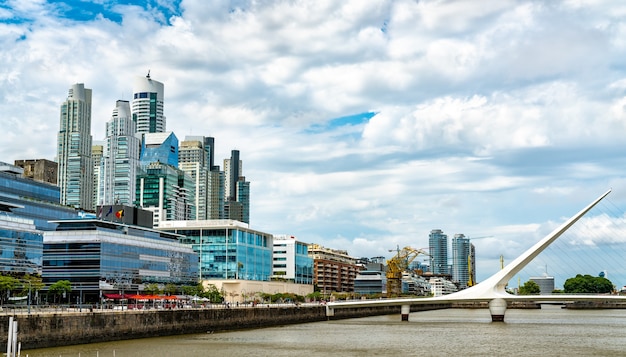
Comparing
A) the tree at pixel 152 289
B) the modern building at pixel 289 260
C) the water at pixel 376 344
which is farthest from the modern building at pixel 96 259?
the modern building at pixel 289 260

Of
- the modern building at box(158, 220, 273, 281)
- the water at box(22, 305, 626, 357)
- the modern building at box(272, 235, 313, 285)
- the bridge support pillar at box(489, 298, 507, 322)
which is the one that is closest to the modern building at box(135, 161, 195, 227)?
the modern building at box(272, 235, 313, 285)

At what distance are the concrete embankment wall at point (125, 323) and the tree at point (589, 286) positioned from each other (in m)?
103

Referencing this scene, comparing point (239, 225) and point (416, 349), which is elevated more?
point (239, 225)

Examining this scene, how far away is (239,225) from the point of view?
114562 millimetres

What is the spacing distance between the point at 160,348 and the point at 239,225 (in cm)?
7167

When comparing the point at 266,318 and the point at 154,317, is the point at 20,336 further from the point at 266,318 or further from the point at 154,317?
the point at 266,318

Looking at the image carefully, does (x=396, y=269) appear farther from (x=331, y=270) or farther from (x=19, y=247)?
(x=19, y=247)

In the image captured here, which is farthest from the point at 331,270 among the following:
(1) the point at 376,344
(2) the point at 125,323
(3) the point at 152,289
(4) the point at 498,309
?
(2) the point at 125,323

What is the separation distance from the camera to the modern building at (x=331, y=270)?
16312 cm

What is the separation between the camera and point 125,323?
47.4 meters

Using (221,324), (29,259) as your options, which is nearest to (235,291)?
(29,259)

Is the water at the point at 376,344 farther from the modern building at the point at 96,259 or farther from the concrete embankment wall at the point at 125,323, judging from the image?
the modern building at the point at 96,259

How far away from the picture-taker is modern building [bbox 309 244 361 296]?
163 m

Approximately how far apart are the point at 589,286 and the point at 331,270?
52641mm
